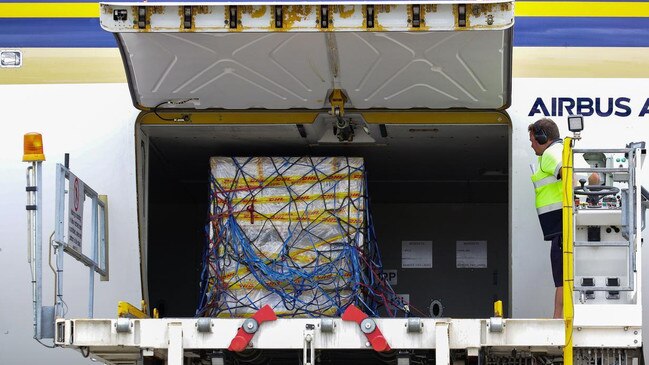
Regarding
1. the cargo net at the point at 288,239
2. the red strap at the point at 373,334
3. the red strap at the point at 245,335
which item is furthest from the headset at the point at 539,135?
the red strap at the point at 245,335

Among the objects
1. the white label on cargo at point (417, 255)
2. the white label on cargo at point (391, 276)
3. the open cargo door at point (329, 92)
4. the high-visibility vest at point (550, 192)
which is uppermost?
the open cargo door at point (329, 92)

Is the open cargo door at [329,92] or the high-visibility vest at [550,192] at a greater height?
the open cargo door at [329,92]

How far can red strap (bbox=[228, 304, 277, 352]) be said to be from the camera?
25.7 ft

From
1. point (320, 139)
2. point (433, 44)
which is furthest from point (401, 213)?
point (433, 44)

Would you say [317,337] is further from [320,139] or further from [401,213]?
[401,213]

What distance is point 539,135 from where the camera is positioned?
8672mm

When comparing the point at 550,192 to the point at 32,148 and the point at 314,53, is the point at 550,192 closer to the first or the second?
the point at 314,53

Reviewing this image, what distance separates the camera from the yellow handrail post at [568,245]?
7.78 metres

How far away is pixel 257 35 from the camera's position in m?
8.29

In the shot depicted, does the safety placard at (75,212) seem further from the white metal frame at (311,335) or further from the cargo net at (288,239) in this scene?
the cargo net at (288,239)

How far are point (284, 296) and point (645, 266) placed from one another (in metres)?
2.41

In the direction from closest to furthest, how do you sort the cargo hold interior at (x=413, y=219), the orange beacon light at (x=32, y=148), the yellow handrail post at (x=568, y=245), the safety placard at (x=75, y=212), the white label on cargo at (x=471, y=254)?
the yellow handrail post at (x=568, y=245) → the orange beacon light at (x=32, y=148) → the safety placard at (x=75, y=212) → the cargo hold interior at (x=413, y=219) → the white label on cargo at (x=471, y=254)

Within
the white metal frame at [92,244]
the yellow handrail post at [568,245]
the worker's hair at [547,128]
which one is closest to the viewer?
the yellow handrail post at [568,245]

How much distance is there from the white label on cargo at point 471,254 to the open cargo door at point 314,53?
2482mm
